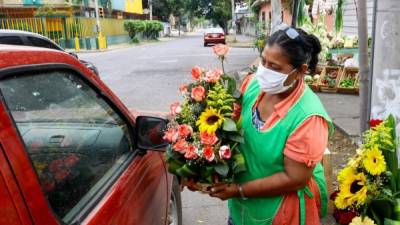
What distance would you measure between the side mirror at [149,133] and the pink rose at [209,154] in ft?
1.89

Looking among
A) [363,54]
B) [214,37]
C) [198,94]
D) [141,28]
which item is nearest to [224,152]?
[198,94]

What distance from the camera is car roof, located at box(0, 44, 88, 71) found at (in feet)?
4.77

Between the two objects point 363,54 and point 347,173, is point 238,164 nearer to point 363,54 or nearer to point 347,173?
point 347,173

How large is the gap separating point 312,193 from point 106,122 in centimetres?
111

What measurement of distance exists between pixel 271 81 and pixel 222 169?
0.44 m

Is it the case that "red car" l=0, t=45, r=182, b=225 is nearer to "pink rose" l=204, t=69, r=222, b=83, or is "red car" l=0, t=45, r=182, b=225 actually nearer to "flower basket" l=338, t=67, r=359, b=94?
"pink rose" l=204, t=69, r=222, b=83

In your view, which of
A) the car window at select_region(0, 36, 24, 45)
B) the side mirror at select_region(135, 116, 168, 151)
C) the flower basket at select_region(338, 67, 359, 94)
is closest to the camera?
the side mirror at select_region(135, 116, 168, 151)

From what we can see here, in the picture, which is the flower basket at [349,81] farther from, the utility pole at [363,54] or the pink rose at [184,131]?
the pink rose at [184,131]

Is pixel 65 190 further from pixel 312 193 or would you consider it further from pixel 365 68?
pixel 365 68

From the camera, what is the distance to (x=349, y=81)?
9.54 m

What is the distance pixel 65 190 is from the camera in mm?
1664

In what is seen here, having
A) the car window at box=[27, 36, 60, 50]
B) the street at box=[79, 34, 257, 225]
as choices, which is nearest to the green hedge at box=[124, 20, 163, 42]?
the street at box=[79, 34, 257, 225]

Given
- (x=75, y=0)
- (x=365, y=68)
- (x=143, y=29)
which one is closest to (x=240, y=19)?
(x=143, y=29)

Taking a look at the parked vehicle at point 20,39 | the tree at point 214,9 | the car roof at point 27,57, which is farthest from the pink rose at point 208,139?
the tree at point 214,9
